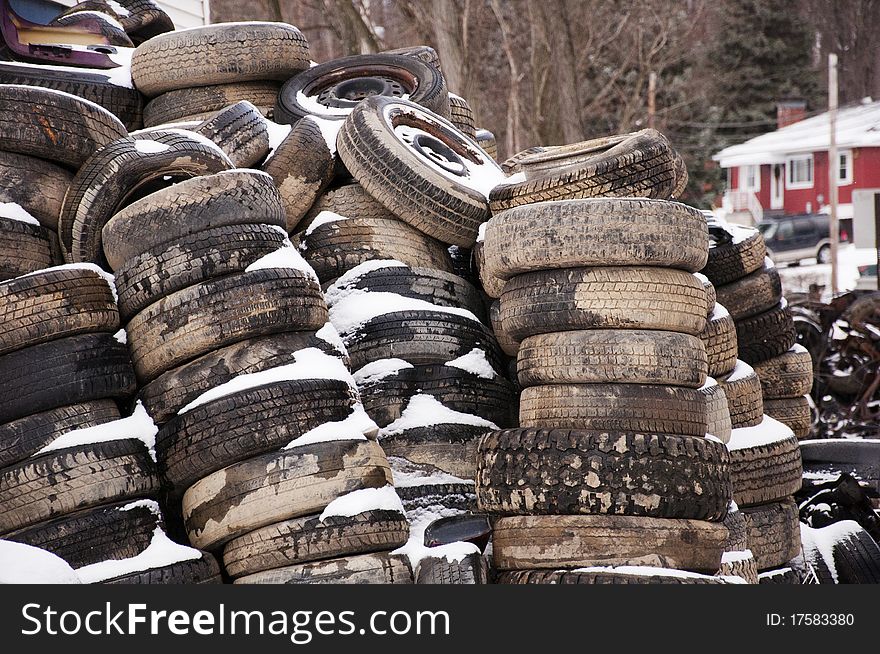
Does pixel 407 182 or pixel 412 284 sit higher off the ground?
pixel 407 182

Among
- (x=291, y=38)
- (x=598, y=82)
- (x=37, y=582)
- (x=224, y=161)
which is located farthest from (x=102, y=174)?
(x=598, y=82)

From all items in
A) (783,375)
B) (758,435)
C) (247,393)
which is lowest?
(783,375)

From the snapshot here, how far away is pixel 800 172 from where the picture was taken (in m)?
41.9

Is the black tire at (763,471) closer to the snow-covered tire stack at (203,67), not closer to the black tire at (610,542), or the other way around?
the black tire at (610,542)

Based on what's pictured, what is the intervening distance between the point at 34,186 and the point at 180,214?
3.16 ft

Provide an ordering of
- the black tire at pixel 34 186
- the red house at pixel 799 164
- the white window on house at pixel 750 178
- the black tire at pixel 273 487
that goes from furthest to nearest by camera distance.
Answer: the white window on house at pixel 750 178
the red house at pixel 799 164
the black tire at pixel 34 186
the black tire at pixel 273 487

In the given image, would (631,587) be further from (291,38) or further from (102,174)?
(291,38)

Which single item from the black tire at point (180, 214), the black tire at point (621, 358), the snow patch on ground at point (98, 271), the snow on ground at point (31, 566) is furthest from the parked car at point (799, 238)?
the snow on ground at point (31, 566)

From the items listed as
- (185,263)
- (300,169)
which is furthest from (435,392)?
(300,169)

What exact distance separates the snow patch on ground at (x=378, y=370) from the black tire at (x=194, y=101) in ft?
7.95

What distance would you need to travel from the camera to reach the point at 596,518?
14.3 feet

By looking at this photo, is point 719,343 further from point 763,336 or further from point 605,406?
point 605,406

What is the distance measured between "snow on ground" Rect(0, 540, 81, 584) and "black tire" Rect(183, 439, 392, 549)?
0.59m

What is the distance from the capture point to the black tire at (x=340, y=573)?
4232mm
